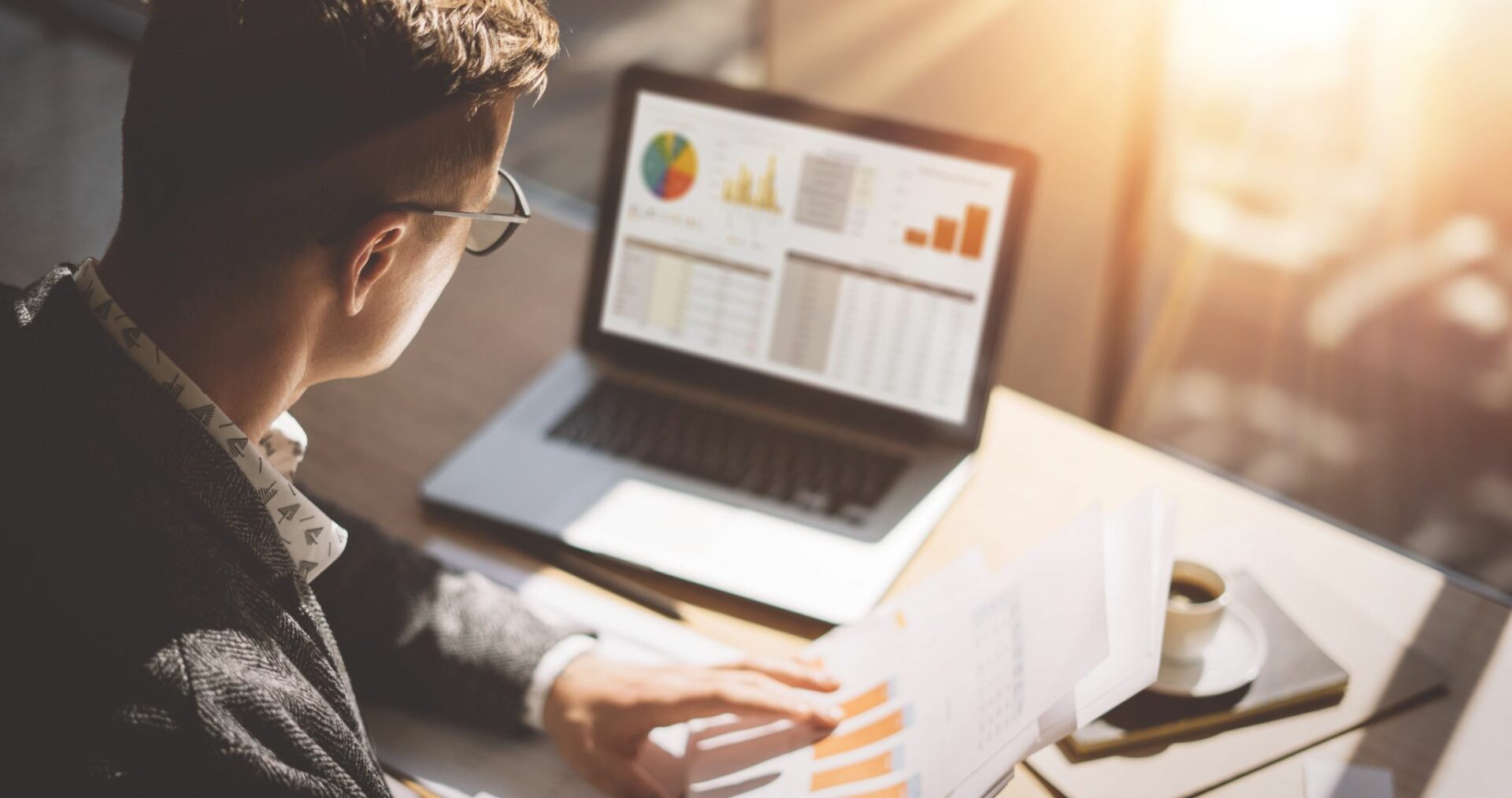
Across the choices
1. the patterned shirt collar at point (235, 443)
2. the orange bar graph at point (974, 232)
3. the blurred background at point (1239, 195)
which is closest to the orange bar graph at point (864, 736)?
the patterned shirt collar at point (235, 443)

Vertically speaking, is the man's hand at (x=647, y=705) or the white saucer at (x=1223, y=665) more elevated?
the white saucer at (x=1223, y=665)

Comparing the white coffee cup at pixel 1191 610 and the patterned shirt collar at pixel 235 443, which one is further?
the white coffee cup at pixel 1191 610

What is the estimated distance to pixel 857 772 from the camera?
781mm

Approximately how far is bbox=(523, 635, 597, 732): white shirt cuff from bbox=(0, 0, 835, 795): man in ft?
0.66

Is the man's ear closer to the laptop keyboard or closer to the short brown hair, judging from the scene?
the short brown hair

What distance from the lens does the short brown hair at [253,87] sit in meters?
0.62

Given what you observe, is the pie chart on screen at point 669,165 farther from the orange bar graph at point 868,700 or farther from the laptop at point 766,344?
the orange bar graph at point 868,700

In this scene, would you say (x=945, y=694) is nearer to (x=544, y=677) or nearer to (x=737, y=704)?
(x=737, y=704)

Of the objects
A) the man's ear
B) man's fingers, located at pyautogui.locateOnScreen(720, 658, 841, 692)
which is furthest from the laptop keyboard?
the man's ear

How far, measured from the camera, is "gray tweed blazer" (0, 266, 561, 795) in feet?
1.83

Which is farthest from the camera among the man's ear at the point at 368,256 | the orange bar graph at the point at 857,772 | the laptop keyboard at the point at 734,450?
the laptop keyboard at the point at 734,450

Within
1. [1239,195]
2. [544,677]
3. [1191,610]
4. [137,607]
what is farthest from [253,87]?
[1239,195]

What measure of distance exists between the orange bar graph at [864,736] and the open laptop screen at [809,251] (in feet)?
1.39

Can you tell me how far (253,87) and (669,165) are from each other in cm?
63
